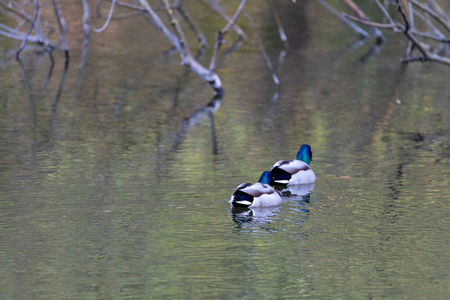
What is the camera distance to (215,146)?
1638 cm

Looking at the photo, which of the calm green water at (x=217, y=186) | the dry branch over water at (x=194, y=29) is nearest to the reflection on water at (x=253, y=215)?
the calm green water at (x=217, y=186)

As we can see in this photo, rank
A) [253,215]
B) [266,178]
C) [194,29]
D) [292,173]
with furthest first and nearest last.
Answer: [194,29] < [292,173] < [266,178] < [253,215]

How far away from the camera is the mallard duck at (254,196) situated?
38.7ft

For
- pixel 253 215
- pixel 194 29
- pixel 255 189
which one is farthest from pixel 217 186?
pixel 194 29

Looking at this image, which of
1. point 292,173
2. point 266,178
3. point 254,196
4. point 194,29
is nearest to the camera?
point 254,196

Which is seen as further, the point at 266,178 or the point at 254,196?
the point at 266,178

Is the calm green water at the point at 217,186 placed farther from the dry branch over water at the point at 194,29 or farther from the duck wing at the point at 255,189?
the dry branch over water at the point at 194,29

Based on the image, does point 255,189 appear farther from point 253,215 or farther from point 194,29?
point 194,29

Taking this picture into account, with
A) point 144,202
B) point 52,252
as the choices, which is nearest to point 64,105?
point 144,202

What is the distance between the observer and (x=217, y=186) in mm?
13000

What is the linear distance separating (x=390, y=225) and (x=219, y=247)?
227 centimetres

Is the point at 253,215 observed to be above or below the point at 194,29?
above

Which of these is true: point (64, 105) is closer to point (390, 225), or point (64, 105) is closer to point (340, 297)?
point (390, 225)

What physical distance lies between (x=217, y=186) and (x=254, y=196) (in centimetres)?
120
